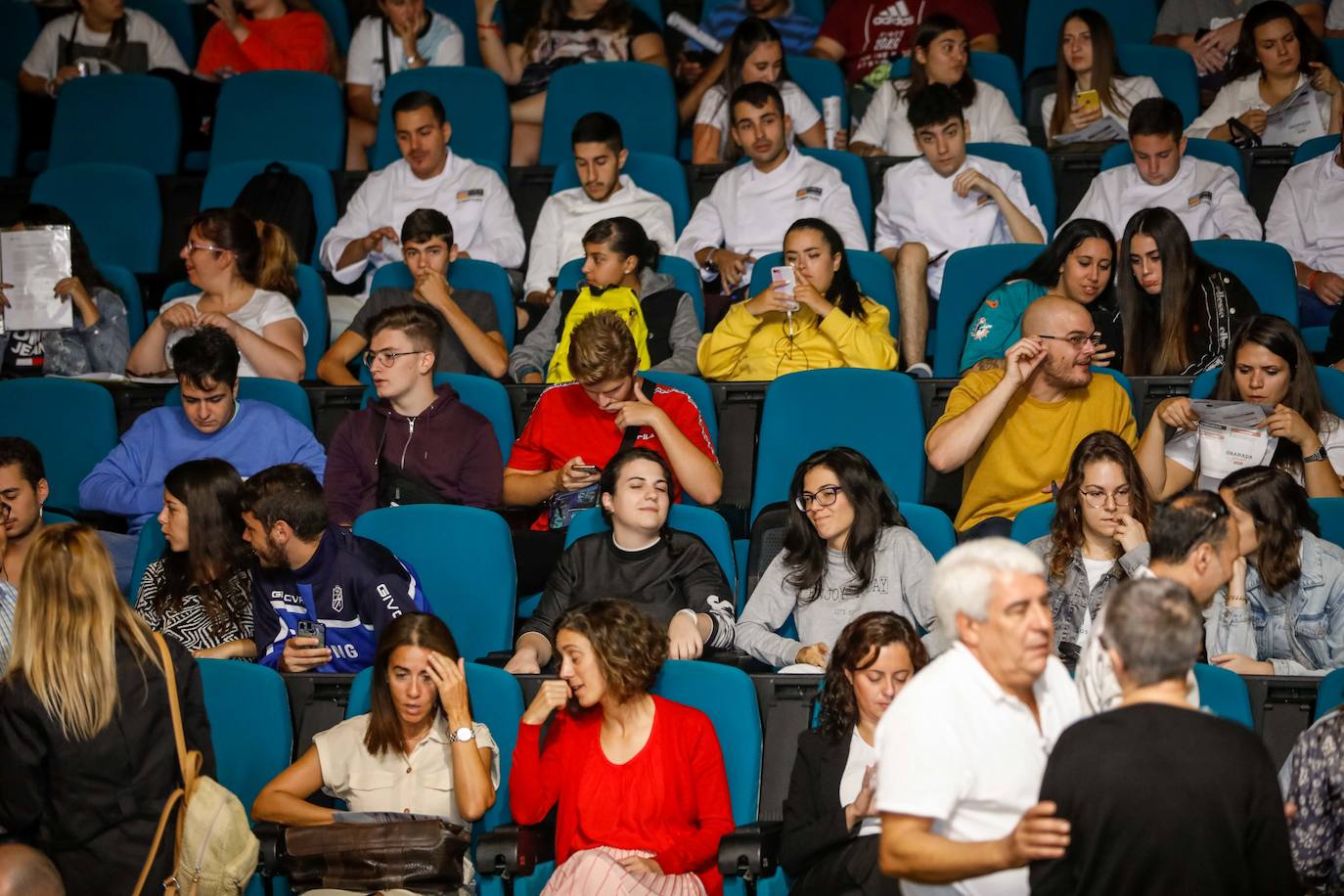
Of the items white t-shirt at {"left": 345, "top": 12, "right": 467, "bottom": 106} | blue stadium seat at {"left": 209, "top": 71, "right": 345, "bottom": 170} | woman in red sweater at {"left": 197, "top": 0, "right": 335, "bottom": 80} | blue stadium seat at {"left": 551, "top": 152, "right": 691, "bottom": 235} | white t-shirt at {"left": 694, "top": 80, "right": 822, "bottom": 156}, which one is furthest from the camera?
woman in red sweater at {"left": 197, "top": 0, "right": 335, "bottom": 80}

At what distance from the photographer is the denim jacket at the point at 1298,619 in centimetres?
372

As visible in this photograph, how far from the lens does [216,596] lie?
4219mm

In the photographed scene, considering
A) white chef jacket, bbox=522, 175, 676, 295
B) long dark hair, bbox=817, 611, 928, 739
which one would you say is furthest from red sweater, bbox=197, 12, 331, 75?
long dark hair, bbox=817, 611, 928, 739

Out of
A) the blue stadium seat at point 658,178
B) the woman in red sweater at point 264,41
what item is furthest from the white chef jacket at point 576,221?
the woman in red sweater at point 264,41

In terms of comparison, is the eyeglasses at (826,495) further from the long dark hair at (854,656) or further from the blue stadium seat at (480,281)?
the blue stadium seat at (480,281)

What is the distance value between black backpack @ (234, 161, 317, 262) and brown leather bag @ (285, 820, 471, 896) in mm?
3169

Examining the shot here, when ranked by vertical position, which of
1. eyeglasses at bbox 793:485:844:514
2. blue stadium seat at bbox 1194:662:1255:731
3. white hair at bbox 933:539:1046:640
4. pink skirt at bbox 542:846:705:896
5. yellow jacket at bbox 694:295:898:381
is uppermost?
yellow jacket at bbox 694:295:898:381

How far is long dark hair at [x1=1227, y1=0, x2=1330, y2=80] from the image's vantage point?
5949 millimetres

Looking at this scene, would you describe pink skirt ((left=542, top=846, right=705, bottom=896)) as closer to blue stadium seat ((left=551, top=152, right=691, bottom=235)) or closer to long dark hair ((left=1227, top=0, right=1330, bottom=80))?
blue stadium seat ((left=551, top=152, right=691, bottom=235))

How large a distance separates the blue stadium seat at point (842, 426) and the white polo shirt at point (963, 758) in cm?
210

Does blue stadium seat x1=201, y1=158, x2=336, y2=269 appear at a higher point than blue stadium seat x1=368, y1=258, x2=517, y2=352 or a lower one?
higher

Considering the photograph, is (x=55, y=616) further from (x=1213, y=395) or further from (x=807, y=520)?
(x=1213, y=395)

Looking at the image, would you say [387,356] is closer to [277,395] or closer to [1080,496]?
[277,395]

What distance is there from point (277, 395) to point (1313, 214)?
3.72 metres
